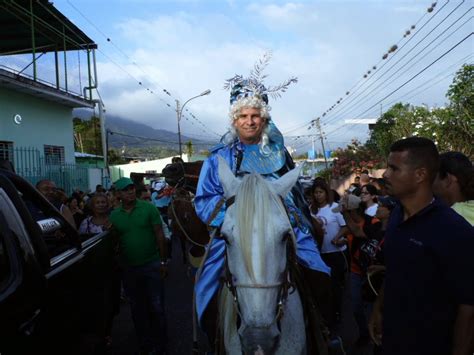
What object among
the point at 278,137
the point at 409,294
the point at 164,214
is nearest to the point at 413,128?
the point at 164,214

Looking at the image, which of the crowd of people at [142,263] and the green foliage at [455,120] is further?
the green foliage at [455,120]

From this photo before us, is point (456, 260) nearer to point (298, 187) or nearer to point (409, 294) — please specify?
point (409, 294)

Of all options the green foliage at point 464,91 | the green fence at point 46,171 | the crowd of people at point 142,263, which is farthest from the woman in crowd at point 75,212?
the green foliage at point 464,91

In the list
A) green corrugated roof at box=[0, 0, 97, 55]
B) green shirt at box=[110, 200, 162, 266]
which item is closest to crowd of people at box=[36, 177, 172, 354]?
green shirt at box=[110, 200, 162, 266]

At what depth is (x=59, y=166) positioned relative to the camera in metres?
14.2

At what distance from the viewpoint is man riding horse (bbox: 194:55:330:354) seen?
10.1 feet

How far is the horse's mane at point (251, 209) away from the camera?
2.14 meters

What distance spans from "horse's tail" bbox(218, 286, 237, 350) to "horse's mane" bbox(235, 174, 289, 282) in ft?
2.28

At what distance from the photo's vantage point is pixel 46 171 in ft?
44.5

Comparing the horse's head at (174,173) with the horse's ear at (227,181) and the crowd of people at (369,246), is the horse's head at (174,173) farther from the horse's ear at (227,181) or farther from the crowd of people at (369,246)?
the horse's ear at (227,181)

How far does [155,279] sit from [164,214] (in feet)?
18.2

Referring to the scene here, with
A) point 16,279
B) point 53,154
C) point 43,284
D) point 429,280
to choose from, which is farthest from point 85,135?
point 429,280

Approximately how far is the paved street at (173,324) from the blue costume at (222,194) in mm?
2502

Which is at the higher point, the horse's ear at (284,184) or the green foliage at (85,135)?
the green foliage at (85,135)
